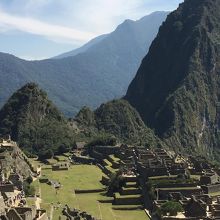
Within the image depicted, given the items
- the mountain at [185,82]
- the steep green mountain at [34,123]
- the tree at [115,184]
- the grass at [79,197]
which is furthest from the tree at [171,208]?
the mountain at [185,82]

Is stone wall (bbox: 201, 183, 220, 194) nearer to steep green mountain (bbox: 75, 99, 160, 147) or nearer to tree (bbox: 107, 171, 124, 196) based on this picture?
tree (bbox: 107, 171, 124, 196)

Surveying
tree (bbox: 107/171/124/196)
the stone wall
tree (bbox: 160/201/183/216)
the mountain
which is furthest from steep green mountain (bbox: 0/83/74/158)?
tree (bbox: 160/201/183/216)

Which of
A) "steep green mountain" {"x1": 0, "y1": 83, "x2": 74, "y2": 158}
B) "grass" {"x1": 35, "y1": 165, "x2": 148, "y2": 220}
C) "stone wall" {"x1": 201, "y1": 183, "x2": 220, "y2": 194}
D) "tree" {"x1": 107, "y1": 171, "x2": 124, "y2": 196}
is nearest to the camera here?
"grass" {"x1": 35, "y1": 165, "x2": 148, "y2": 220}

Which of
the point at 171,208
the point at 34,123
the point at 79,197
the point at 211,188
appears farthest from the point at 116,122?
the point at 171,208

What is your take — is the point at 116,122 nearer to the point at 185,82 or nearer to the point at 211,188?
the point at 185,82

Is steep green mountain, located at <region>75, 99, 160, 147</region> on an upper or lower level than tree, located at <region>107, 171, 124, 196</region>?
lower

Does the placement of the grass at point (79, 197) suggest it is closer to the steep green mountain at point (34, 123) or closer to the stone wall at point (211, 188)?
the stone wall at point (211, 188)
